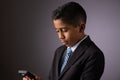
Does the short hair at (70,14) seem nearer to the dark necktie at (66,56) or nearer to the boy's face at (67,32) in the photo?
the boy's face at (67,32)

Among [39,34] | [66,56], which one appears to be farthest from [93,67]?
[39,34]

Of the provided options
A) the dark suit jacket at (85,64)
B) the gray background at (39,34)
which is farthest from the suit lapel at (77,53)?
the gray background at (39,34)

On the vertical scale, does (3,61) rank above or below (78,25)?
below

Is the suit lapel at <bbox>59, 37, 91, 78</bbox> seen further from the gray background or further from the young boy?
the gray background

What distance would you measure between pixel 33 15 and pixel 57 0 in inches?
9.4

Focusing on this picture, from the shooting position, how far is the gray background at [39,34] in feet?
6.89

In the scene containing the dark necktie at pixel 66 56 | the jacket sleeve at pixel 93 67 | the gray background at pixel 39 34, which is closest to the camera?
the jacket sleeve at pixel 93 67

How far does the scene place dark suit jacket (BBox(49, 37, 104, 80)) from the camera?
0.90 m

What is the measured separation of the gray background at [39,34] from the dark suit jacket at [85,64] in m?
1.16

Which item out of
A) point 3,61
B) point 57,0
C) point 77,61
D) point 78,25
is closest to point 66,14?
point 78,25

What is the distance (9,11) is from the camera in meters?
2.15

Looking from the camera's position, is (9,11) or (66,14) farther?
(9,11)

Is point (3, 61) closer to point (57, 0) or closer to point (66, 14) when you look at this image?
point (57, 0)

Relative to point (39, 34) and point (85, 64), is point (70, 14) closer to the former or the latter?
point (85, 64)
